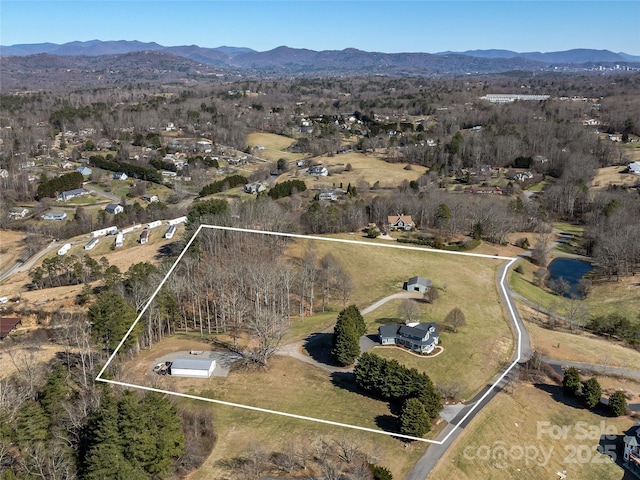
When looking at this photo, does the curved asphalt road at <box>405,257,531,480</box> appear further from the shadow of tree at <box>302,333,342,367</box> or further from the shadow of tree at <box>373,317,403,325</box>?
the shadow of tree at <box>302,333,342,367</box>

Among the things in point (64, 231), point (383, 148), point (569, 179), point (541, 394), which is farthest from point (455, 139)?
point (541, 394)

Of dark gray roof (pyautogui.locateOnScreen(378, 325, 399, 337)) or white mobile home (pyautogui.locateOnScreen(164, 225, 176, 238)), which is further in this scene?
white mobile home (pyautogui.locateOnScreen(164, 225, 176, 238))

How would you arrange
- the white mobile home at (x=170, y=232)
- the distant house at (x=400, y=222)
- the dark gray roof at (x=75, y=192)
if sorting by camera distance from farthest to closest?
the dark gray roof at (x=75, y=192) → the white mobile home at (x=170, y=232) → the distant house at (x=400, y=222)

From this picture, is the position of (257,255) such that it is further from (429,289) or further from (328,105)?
(328,105)

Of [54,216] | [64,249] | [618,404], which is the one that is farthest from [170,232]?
[618,404]

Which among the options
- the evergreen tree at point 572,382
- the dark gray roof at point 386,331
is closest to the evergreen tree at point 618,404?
the evergreen tree at point 572,382

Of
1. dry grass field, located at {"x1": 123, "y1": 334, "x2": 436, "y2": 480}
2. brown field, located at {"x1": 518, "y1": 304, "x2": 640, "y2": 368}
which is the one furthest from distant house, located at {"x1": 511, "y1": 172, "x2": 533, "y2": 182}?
dry grass field, located at {"x1": 123, "y1": 334, "x2": 436, "y2": 480}

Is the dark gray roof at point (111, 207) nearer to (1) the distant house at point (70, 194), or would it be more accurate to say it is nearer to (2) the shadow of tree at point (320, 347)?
(1) the distant house at point (70, 194)
